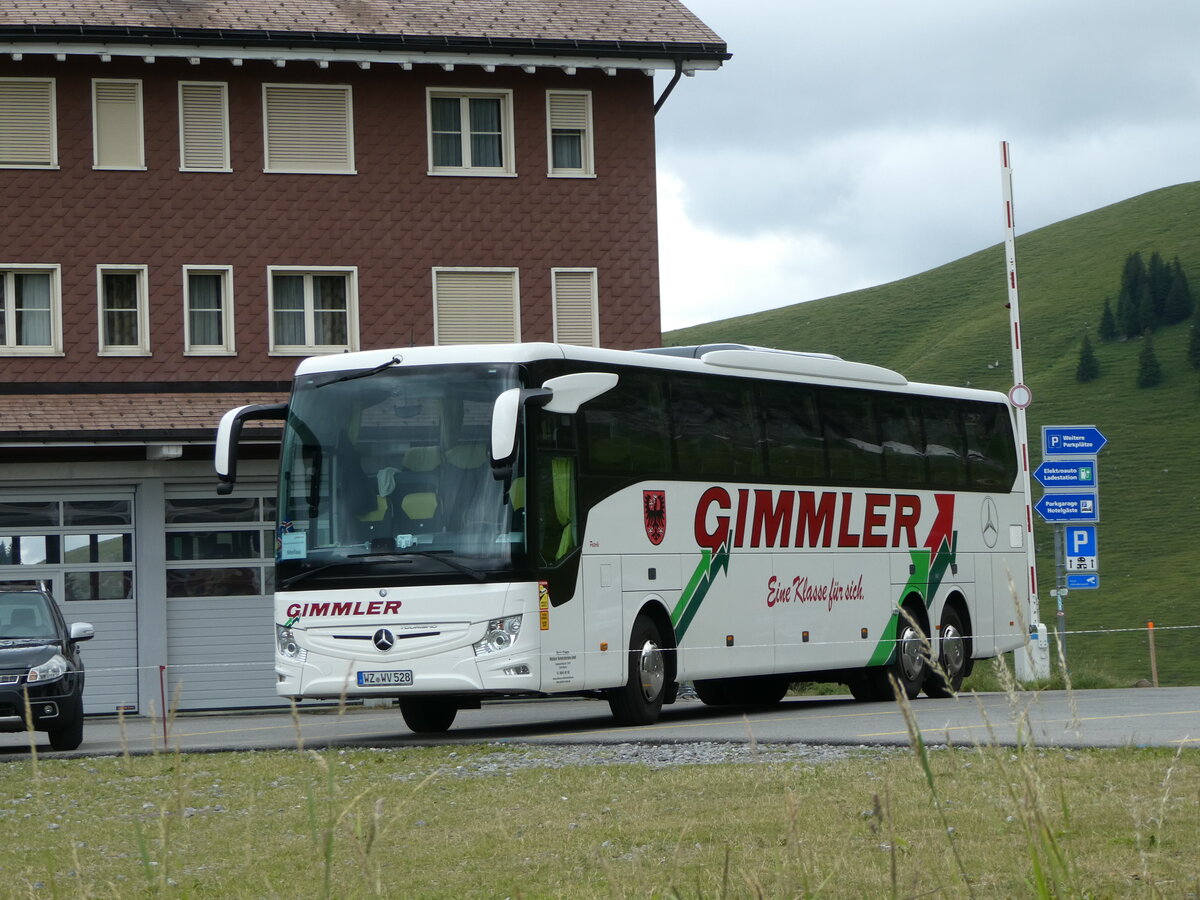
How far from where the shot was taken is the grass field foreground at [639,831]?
20.6 ft

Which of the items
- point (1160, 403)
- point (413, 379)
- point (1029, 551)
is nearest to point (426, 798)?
point (413, 379)

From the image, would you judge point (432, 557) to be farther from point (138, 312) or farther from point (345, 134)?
point (345, 134)

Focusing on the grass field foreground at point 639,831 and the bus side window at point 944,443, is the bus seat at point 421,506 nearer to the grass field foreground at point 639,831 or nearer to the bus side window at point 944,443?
the grass field foreground at point 639,831

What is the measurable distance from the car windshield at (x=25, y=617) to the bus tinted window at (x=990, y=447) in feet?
35.6

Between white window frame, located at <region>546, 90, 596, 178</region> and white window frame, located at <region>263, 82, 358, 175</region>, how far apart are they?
131 inches

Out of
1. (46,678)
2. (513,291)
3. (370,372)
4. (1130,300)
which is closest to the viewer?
(370,372)

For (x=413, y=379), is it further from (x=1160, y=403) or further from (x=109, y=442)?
(x=1160, y=403)

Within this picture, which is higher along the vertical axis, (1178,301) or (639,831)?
(1178,301)

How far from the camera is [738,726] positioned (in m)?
17.3

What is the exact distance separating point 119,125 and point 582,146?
7720 mm

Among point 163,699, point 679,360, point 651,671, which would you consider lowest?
point 163,699

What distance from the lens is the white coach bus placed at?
1662 cm

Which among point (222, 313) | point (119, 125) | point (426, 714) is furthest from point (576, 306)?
point (426, 714)

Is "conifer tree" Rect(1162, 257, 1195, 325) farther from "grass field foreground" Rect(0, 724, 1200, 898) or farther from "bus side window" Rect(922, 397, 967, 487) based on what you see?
"grass field foreground" Rect(0, 724, 1200, 898)
